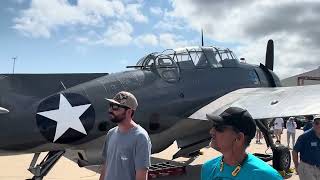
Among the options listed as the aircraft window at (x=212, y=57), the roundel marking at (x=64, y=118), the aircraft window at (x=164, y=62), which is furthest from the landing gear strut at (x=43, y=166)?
the aircraft window at (x=212, y=57)

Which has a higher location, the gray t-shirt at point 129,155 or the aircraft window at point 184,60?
the aircraft window at point 184,60

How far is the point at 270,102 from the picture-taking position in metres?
9.20

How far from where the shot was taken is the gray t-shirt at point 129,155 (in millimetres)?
3852

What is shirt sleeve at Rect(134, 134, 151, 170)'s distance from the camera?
12.6 feet

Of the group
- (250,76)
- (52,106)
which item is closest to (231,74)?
(250,76)

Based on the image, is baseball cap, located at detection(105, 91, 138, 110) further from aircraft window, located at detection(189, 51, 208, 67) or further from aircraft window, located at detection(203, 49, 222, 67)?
aircraft window, located at detection(203, 49, 222, 67)

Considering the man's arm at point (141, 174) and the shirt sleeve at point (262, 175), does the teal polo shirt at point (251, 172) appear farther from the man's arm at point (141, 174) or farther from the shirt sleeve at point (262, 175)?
the man's arm at point (141, 174)

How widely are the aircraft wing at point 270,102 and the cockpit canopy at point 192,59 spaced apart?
933 millimetres

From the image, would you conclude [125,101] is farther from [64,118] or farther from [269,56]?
[269,56]

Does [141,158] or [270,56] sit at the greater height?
[270,56]

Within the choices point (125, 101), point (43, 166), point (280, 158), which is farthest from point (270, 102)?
point (125, 101)

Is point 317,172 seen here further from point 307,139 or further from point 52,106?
point 52,106

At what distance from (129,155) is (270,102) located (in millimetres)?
6039

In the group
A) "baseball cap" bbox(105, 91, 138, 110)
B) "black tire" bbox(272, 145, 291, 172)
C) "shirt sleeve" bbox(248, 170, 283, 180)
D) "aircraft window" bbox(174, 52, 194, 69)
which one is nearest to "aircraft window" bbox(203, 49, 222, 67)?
"aircraft window" bbox(174, 52, 194, 69)
